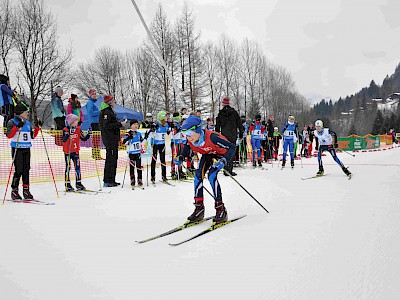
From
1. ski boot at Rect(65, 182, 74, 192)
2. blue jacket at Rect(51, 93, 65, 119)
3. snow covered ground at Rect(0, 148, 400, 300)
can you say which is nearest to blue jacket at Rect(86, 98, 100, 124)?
blue jacket at Rect(51, 93, 65, 119)

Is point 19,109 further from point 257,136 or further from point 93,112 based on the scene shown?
point 257,136

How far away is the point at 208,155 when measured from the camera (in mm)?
4824

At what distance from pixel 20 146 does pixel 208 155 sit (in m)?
4.06

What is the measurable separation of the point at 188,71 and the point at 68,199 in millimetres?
25468

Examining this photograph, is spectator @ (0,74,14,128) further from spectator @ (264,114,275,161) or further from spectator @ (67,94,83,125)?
spectator @ (264,114,275,161)

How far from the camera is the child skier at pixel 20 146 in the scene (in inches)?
241

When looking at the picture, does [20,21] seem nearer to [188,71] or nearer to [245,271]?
[188,71]

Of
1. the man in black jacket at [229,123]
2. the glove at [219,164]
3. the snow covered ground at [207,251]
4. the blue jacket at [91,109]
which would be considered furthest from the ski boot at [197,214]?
the blue jacket at [91,109]

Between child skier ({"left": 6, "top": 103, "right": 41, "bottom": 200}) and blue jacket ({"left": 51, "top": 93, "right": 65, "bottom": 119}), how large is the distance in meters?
2.53

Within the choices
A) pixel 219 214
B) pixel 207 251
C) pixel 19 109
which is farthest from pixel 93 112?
pixel 207 251

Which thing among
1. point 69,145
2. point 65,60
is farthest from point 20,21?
point 69,145

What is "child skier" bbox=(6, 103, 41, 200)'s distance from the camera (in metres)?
6.13

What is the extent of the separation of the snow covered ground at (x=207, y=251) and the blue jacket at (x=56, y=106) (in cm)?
375

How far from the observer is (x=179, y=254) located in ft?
11.3
